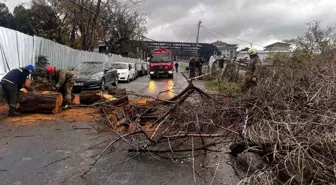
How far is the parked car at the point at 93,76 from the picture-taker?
13.3m

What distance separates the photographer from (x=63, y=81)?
29.0 ft

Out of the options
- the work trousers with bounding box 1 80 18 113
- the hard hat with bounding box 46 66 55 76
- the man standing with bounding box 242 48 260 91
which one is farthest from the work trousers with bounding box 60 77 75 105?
the man standing with bounding box 242 48 260 91

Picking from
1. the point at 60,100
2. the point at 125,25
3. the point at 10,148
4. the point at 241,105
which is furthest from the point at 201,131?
the point at 125,25

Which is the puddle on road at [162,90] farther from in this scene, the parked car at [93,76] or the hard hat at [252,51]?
the hard hat at [252,51]

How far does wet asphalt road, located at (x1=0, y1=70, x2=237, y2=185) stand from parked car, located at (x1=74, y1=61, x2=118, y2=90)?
7693 millimetres

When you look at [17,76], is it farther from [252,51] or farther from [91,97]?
[252,51]

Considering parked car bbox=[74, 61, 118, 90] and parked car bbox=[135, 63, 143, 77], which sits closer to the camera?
parked car bbox=[74, 61, 118, 90]

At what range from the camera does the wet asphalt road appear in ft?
12.5

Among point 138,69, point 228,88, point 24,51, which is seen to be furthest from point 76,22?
point 228,88

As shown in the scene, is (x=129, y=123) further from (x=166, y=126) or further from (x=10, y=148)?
(x=10, y=148)

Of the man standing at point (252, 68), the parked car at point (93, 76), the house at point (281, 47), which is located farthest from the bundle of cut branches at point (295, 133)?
the house at point (281, 47)

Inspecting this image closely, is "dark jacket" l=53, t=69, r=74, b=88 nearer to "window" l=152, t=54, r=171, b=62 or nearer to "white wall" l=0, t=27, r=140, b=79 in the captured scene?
"white wall" l=0, t=27, r=140, b=79

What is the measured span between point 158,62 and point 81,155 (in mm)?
21045

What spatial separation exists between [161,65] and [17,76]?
17.8 metres
